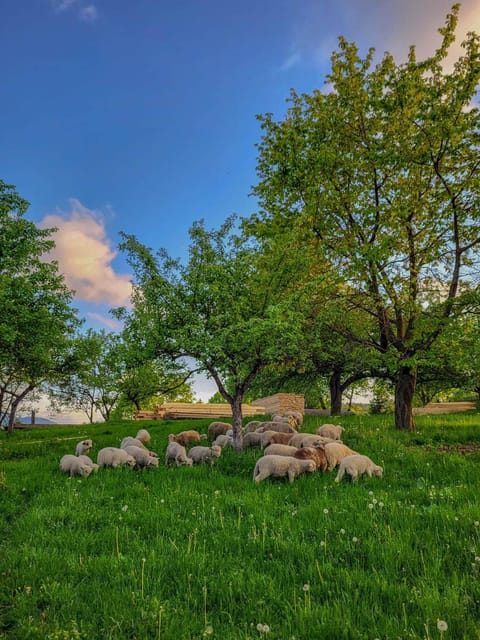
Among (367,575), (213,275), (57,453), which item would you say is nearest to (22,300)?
(57,453)

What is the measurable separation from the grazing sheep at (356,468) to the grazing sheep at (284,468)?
76 cm

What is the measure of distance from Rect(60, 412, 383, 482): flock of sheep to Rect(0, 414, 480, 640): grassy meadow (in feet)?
1.14

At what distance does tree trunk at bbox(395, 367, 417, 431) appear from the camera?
1683cm

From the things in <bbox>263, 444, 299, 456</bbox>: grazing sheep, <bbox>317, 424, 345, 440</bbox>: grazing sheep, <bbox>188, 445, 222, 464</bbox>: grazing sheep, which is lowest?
<bbox>188, 445, 222, 464</bbox>: grazing sheep

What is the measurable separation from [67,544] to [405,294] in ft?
50.6

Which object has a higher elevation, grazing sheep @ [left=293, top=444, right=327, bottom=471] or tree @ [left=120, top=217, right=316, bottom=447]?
tree @ [left=120, top=217, right=316, bottom=447]

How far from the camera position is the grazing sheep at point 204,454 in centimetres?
1231

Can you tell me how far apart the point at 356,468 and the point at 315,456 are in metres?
1.22

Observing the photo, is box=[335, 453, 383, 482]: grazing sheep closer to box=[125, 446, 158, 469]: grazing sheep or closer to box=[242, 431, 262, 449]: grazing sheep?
box=[242, 431, 262, 449]: grazing sheep

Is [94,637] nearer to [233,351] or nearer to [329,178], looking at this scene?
[233,351]

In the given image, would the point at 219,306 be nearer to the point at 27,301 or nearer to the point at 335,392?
the point at 27,301

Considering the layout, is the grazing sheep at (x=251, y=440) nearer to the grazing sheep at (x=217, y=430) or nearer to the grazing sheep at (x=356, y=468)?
the grazing sheep at (x=217, y=430)

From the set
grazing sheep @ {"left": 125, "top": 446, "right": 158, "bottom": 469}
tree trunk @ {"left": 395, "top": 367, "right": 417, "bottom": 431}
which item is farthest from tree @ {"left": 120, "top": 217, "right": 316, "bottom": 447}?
tree trunk @ {"left": 395, "top": 367, "right": 417, "bottom": 431}

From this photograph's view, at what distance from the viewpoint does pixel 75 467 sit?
38.5ft
